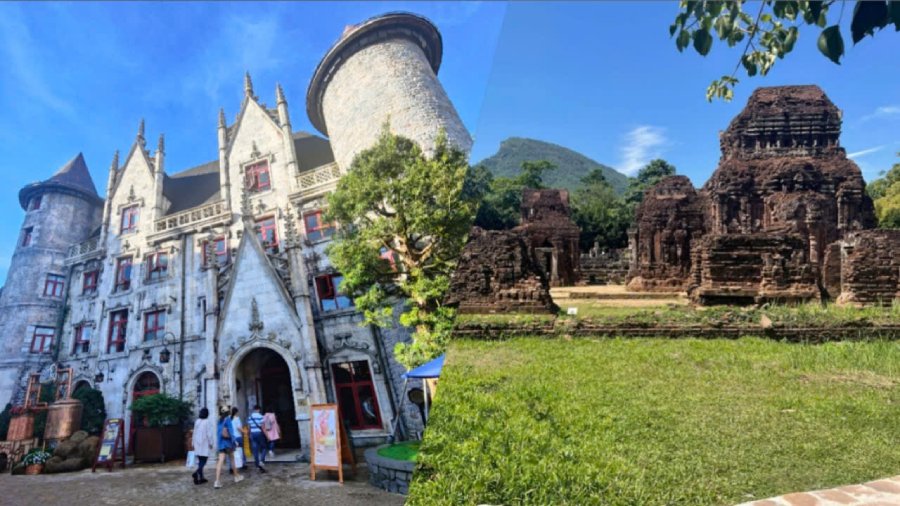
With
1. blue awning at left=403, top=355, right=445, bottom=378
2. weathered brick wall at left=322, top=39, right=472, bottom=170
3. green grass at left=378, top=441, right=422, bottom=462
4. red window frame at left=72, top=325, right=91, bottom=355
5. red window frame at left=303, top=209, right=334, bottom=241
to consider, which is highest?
weathered brick wall at left=322, top=39, right=472, bottom=170

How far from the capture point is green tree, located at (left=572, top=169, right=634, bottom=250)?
3330 millimetres

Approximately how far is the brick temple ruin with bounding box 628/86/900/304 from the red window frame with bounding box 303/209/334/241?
1.79 meters

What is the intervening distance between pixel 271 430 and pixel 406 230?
1071 mm

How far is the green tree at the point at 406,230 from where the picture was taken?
8.11 ft

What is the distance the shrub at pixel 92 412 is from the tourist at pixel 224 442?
0.49 meters

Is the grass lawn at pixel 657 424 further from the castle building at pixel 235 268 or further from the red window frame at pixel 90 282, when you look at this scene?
the red window frame at pixel 90 282

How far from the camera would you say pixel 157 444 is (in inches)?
97.0

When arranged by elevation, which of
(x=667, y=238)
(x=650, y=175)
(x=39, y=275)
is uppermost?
(x=650, y=175)

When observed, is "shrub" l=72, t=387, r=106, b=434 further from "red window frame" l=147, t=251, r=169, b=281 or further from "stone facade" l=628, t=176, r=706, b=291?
"stone facade" l=628, t=176, r=706, b=291

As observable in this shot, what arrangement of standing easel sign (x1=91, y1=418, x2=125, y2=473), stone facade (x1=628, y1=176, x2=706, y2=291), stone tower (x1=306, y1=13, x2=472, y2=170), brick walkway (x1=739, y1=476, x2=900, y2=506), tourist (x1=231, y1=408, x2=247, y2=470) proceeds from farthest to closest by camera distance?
stone facade (x1=628, y1=176, x2=706, y2=291)
stone tower (x1=306, y1=13, x2=472, y2=170)
tourist (x1=231, y1=408, x2=247, y2=470)
standing easel sign (x1=91, y1=418, x2=125, y2=473)
brick walkway (x1=739, y1=476, x2=900, y2=506)

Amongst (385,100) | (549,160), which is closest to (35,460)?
(385,100)

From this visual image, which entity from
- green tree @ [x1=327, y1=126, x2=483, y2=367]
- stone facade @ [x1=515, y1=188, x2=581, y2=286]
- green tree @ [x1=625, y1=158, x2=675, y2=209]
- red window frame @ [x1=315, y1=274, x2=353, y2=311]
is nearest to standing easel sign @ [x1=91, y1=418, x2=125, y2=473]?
red window frame @ [x1=315, y1=274, x2=353, y2=311]

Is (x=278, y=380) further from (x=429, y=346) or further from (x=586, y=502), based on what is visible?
(x=586, y=502)

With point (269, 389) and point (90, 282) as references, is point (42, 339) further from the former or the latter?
point (269, 389)
